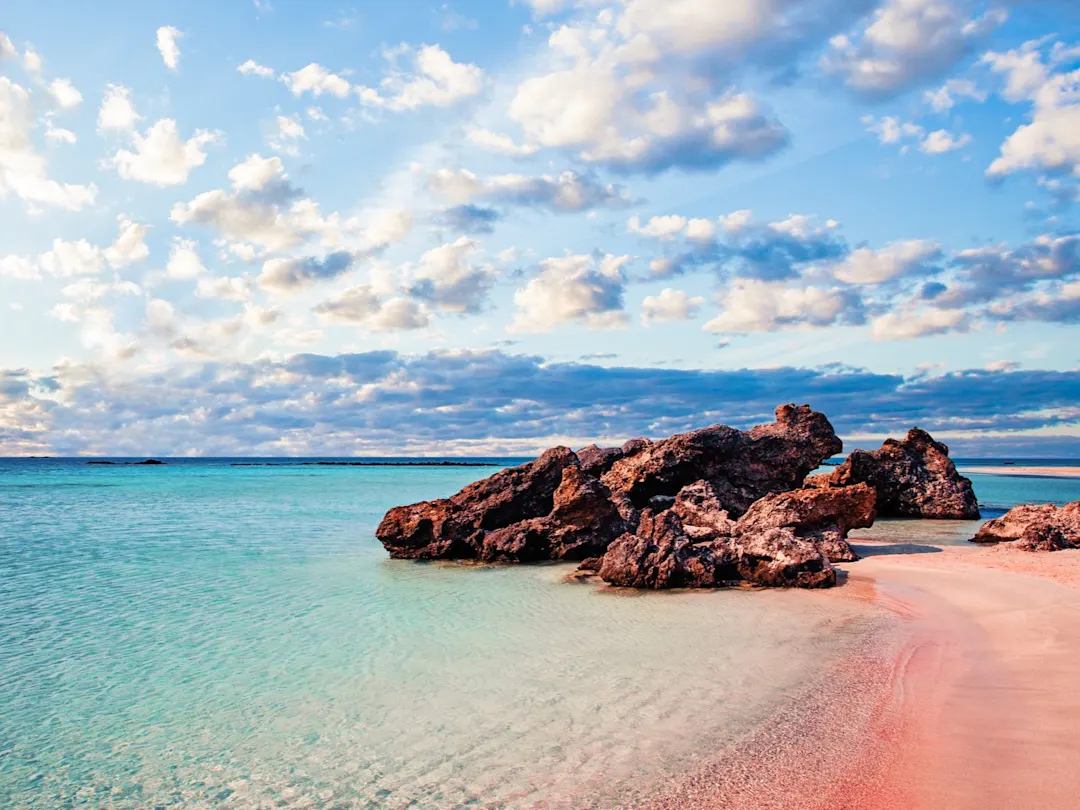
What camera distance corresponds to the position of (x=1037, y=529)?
1606 centimetres

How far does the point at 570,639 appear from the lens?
880cm

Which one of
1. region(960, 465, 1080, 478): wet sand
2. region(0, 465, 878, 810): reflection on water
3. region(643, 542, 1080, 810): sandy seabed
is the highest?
region(643, 542, 1080, 810): sandy seabed

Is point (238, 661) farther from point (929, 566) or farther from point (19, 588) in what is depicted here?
point (929, 566)

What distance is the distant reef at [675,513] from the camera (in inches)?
486

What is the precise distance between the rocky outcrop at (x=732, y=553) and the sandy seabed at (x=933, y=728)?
7.40ft

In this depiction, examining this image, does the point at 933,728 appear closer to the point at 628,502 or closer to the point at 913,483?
the point at 628,502

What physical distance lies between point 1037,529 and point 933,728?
13.3 metres

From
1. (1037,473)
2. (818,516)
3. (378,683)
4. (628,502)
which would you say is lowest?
(1037,473)

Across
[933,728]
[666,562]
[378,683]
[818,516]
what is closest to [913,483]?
[818,516]

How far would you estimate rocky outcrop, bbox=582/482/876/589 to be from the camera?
1207cm

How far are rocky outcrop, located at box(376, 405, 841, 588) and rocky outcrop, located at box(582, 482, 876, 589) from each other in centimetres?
4

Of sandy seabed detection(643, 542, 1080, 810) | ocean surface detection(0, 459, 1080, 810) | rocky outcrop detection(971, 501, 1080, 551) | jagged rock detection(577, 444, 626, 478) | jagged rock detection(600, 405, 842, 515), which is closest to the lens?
sandy seabed detection(643, 542, 1080, 810)

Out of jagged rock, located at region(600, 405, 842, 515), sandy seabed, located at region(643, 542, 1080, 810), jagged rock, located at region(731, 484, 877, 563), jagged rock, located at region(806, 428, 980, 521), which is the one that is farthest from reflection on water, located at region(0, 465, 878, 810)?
jagged rock, located at region(806, 428, 980, 521)

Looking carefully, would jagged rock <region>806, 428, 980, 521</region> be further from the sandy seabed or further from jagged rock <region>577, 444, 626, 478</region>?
the sandy seabed
